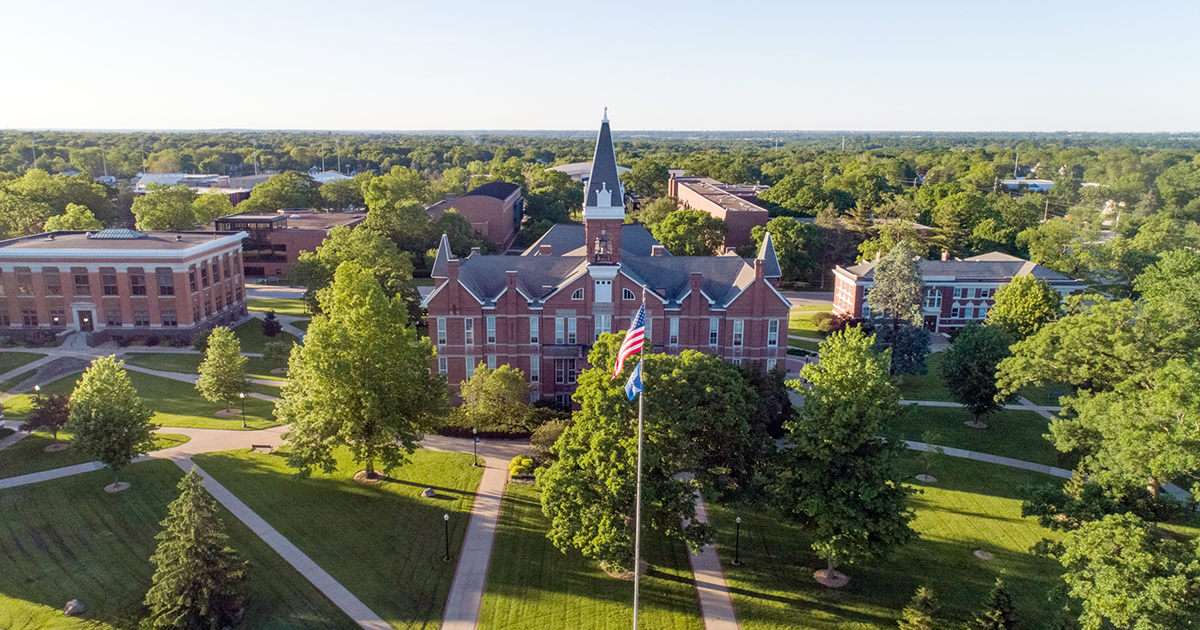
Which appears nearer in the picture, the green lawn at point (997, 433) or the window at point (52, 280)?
the green lawn at point (997, 433)

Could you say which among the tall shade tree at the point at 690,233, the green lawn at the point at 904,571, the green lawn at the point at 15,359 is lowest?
the green lawn at the point at 904,571

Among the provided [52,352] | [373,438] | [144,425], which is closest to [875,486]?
[373,438]

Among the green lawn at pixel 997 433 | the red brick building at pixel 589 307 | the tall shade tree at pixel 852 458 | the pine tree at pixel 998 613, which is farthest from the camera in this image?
the red brick building at pixel 589 307

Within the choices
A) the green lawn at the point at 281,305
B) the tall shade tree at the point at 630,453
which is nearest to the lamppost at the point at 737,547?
the tall shade tree at the point at 630,453

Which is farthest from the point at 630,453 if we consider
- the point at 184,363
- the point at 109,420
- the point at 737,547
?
the point at 184,363

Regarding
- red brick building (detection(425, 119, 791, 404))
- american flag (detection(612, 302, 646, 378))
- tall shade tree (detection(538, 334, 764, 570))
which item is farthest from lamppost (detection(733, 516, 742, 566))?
red brick building (detection(425, 119, 791, 404))

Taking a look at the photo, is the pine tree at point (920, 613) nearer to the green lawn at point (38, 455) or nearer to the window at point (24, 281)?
the green lawn at point (38, 455)

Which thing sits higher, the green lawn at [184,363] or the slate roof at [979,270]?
the slate roof at [979,270]

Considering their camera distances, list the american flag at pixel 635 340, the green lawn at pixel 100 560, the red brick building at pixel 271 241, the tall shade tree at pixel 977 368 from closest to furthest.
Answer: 1. the american flag at pixel 635 340
2. the green lawn at pixel 100 560
3. the tall shade tree at pixel 977 368
4. the red brick building at pixel 271 241
